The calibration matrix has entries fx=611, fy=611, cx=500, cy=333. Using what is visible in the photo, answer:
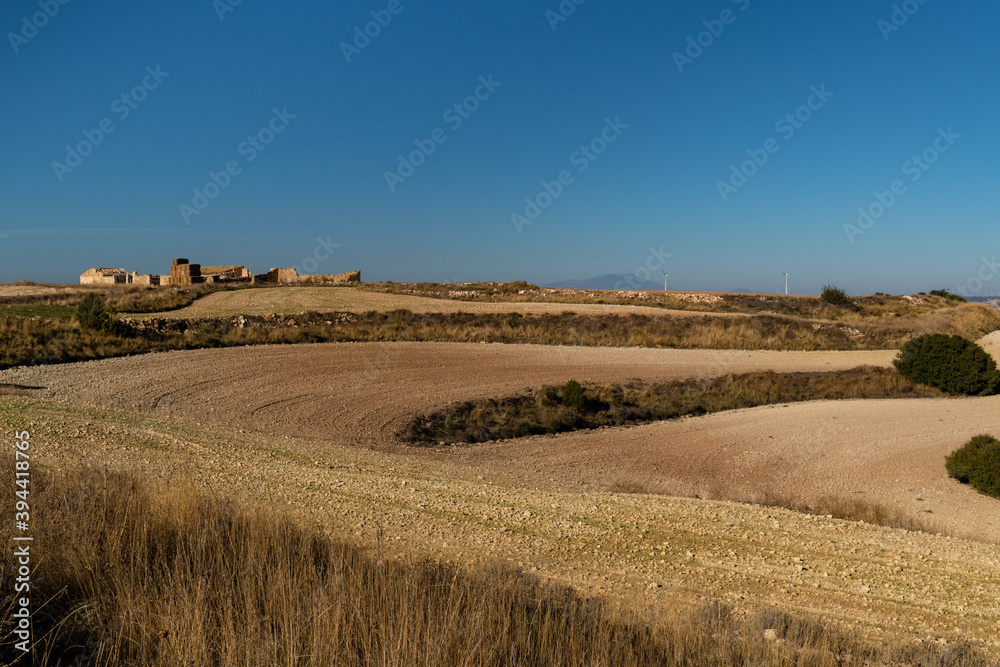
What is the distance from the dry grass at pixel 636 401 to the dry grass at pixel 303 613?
8.05 m

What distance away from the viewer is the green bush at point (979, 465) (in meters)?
10.8

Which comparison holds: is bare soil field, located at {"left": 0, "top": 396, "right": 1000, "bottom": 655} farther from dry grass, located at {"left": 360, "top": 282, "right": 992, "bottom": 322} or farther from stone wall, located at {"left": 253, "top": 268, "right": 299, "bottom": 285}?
stone wall, located at {"left": 253, "top": 268, "right": 299, "bottom": 285}

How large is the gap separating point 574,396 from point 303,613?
12513 mm

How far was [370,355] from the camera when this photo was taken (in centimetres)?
1952

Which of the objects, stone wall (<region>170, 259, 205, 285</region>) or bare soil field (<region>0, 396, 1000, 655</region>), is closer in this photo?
bare soil field (<region>0, 396, 1000, 655</region>)

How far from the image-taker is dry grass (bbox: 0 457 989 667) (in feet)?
10.6

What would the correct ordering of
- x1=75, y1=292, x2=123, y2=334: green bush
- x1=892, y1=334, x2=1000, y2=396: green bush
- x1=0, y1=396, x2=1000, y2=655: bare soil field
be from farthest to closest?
x1=75, y1=292, x2=123, y2=334: green bush < x1=892, y1=334, x2=1000, y2=396: green bush < x1=0, y1=396, x2=1000, y2=655: bare soil field

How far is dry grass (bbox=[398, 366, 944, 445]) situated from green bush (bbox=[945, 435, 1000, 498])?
5.76 m

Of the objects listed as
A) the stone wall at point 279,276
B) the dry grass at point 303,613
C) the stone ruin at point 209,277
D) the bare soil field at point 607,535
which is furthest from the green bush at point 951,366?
the stone wall at point 279,276

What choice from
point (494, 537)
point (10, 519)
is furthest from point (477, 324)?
point (10, 519)

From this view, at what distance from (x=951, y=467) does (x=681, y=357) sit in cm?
1117

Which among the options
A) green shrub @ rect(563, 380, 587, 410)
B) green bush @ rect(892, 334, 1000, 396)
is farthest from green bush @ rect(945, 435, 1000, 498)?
green bush @ rect(892, 334, 1000, 396)

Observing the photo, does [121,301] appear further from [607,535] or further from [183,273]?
[607,535]

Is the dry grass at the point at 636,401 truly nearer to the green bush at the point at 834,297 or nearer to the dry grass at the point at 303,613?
the dry grass at the point at 303,613
